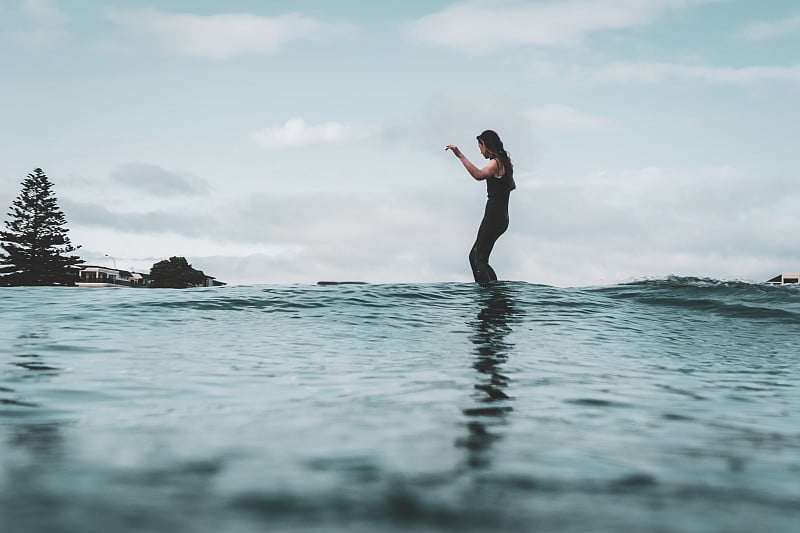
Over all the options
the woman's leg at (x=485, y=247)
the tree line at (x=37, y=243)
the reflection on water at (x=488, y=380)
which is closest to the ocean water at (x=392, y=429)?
the reflection on water at (x=488, y=380)

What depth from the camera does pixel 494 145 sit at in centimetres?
895

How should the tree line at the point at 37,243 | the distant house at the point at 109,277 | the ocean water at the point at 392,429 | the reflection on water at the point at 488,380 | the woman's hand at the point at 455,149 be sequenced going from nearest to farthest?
the ocean water at the point at 392,429 < the reflection on water at the point at 488,380 < the woman's hand at the point at 455,149 < the tree line at the point at 37,243 < the distant house at the point at 109,277

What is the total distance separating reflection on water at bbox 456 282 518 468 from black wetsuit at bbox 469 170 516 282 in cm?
135

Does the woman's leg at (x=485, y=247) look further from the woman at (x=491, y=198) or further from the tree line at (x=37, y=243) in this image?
the tree line at (x=37, y=243)

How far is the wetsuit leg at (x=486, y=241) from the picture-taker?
9.12 m

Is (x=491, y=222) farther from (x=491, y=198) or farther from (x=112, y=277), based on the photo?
(x=112, y=277)

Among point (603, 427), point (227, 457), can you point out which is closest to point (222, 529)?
point (227, 457)

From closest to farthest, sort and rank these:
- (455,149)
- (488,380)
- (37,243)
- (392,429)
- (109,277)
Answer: (392,429), (488,380), (455,149), (37,243), (109,277)

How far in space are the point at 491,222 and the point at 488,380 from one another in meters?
5.86

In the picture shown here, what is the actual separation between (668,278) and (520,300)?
4006 mm

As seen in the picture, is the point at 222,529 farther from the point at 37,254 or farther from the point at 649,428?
the point at 37,254

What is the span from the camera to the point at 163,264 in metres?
70.6

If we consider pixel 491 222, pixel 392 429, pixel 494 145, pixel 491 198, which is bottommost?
pixel 392 429

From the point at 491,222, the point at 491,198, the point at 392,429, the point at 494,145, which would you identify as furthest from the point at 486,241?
the point at 392,429
